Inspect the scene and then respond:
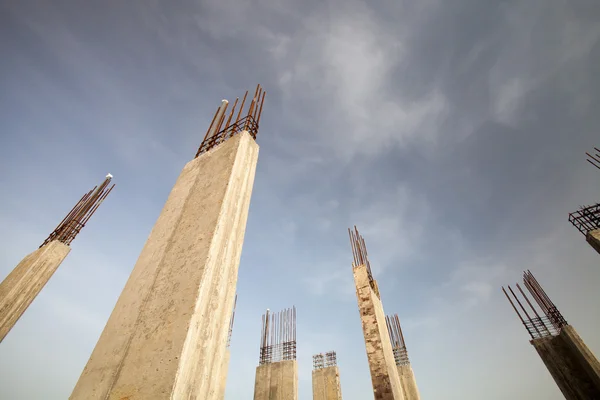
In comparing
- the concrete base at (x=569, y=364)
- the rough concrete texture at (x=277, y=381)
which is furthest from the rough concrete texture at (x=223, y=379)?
the concrete base at (x=569, y=364)

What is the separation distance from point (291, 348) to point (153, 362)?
11.9 meters

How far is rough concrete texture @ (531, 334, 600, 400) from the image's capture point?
8.73m

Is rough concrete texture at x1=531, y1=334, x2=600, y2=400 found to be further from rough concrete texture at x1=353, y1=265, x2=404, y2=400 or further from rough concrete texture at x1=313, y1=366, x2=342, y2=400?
rough concrete texture at x1=313, y1=366, x2=342, y2=400

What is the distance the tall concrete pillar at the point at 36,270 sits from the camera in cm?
727

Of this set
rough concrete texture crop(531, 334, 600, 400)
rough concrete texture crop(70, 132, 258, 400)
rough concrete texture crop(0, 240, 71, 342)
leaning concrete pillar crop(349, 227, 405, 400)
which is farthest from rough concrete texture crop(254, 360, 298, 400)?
rough concrete texture crop(70, 132, 258, 400)

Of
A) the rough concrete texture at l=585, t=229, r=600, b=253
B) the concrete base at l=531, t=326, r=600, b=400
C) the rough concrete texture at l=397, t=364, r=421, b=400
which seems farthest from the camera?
the rough concrete texture at l=397, t=364, r=421, b=400

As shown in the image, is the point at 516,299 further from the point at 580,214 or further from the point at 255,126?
the point at 255,126

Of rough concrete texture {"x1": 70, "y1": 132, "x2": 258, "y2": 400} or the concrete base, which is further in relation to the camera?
the concrete base

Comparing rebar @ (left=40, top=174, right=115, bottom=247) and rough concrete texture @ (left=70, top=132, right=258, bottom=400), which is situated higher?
rebar @ (left=40, top=174, right=115, bottom=247)

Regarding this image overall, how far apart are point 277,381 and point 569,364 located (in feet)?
35.9

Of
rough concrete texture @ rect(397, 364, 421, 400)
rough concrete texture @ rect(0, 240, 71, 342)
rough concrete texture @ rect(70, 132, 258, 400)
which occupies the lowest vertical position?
rough concrete texture @ rect(70, 132, 258, 400)

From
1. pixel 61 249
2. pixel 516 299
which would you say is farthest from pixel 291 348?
pixel 516 299

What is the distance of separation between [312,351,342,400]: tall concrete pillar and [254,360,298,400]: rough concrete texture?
2.07 meters

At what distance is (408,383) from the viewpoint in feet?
38.7
